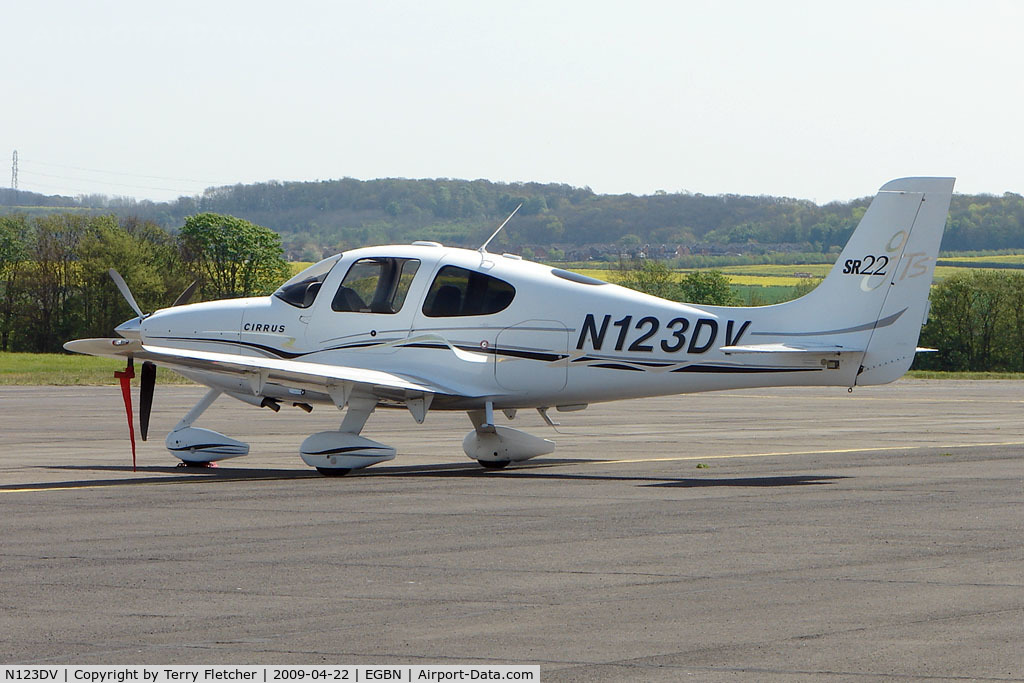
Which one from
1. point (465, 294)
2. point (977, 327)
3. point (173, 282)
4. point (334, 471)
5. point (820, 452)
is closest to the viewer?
point (334, 471)

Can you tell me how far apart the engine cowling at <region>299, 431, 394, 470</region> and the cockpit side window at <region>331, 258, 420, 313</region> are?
192cm

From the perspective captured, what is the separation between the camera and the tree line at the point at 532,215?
75125 mm

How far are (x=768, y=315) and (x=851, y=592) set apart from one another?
26.4 feet

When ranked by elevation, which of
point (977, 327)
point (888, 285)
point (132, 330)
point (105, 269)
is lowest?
point (977, 327)

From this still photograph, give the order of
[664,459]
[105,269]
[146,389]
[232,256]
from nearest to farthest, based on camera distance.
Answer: [146,389] → [664,459] → [105,269] → [232,256]

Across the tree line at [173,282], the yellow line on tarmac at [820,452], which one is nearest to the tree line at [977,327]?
the tree line at [173,282]

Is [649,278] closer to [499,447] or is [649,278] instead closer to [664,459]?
[664,459]

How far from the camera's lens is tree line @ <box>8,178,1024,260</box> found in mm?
75125

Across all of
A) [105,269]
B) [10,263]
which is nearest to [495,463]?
[105,269]

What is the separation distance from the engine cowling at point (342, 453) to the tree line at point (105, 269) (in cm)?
7126

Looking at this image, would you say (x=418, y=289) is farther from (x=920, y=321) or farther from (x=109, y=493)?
(x=920, y=321)

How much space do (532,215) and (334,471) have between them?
7628cm

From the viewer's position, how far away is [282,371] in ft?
53.5

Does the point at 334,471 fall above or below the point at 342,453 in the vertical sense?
below
